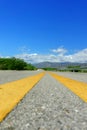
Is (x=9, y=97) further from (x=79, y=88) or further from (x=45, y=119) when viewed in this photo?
(x=79, y=88)

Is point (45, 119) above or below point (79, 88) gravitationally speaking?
below

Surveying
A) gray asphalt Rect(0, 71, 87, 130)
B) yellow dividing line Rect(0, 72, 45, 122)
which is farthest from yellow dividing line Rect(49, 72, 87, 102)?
gray asphalt Rect(0, 71, 87, 130)

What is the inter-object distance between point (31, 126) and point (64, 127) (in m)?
0.71

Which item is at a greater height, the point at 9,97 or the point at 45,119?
the point at 9,97

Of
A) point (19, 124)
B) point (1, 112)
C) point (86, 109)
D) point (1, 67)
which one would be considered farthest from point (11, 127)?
point (1, 67)

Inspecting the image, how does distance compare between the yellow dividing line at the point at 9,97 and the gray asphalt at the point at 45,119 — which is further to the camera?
the yellow dividing line at the point at 9,97

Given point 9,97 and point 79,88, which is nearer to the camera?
point 9,97

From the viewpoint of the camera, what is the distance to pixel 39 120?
6430 mm

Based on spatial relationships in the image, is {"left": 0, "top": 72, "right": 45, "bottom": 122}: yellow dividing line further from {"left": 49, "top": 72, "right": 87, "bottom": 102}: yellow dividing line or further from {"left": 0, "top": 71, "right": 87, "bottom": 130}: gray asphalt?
{"left": 49, "top": 72, "right": 87, "bottom": 102}: yellow dividing line

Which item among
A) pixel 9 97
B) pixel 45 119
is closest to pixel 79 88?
pixel 9 97

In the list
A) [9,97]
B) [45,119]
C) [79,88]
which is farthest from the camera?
[79,88]

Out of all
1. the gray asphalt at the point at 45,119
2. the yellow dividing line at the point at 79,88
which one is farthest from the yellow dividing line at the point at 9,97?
the yellow dividing line at the point at 79,88

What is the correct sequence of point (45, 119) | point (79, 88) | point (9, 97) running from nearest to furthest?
1. point (45, 119)
2. point (9, 97)
3. point (79, 88)

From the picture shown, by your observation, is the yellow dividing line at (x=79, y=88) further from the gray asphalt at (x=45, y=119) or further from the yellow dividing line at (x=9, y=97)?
the gray asphalt at (x=45, y=119)
